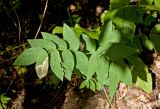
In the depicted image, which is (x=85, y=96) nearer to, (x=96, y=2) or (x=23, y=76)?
(x=23, y=76)

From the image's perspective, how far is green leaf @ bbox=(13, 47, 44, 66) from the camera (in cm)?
182

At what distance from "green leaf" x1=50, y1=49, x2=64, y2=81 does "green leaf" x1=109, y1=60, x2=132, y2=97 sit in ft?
1.15

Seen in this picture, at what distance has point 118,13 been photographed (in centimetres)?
243

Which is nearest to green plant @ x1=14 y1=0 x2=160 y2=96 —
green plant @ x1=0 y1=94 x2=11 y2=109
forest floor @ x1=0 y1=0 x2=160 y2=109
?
forest floor @ x1=0 y1=0 x2=160 y2=109

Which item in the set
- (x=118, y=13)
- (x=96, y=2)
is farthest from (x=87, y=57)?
(x=96, y=2)

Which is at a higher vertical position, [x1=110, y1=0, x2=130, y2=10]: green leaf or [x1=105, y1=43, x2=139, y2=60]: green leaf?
[x1=110, y1=0, x2=130, y2=10]: green leaf

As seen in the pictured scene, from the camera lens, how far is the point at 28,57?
5.99 feet

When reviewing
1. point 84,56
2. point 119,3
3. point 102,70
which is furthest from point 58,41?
point 119,3

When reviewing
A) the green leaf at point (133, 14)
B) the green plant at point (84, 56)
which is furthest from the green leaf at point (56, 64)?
the green leaf at point (133, 14)

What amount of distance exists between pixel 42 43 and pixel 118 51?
1.63ft

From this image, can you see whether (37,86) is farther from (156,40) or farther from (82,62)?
(82,62)

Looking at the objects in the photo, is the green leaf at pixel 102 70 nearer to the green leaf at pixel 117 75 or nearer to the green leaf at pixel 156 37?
the green leaf at pixel 117 75

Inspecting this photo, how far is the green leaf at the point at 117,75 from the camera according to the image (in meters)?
1.95

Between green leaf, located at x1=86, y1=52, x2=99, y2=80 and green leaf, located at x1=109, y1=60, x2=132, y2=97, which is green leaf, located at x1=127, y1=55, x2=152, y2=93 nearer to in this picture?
green leaf, located at x1=109, y1=60, x2=132, y2=97
